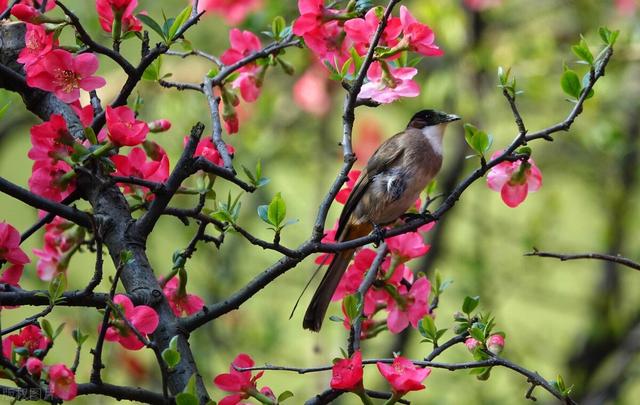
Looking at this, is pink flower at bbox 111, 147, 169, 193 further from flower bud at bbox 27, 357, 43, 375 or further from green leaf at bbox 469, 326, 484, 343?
green leaf at bbox 469, 326, 484, 343

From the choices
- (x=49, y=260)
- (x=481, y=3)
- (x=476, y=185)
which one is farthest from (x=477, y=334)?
(x=476, y=185)

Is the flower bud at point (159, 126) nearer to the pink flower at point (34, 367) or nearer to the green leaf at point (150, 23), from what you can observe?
the green leaf at point (150, 23)

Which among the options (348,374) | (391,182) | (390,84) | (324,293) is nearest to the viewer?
(348,374)

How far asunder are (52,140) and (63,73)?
0.48ft

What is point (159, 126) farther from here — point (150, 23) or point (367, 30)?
point (367, 30)

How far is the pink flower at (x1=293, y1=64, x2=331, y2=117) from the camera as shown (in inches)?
223

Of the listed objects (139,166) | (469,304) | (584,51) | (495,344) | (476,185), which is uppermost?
(476,185)

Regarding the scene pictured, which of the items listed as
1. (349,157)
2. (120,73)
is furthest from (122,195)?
(120,73)

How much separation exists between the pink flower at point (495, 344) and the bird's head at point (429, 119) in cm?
147

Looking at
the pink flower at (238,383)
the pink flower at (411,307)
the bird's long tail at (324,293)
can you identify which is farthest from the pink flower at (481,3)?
the pink flower at (238,383)

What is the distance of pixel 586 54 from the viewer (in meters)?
2.08

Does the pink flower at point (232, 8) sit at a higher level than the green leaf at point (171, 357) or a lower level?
higher

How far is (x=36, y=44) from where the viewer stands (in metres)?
1.98

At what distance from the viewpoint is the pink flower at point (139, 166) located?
206 centimetres
